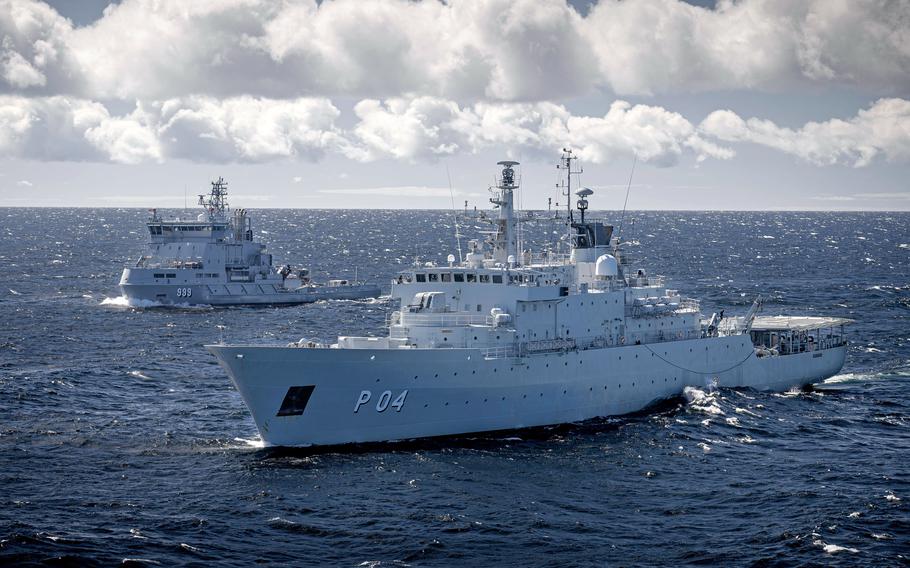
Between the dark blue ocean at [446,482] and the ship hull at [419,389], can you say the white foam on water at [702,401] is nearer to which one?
the dark blue ocean at [446,482]

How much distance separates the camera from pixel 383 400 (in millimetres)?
33000

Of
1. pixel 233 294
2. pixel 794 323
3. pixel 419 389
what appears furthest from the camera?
pixel 233 294

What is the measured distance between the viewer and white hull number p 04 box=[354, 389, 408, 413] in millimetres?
32750

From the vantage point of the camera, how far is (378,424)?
1307 inches

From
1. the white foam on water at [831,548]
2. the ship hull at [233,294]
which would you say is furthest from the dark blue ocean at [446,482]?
the ship hull at [233,294]

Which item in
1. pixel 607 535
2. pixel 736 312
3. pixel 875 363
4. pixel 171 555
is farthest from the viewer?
pixel 736 312

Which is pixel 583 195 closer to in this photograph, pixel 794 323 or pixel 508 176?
pixel 508 176

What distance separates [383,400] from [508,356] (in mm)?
4838

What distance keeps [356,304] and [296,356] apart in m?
47.0

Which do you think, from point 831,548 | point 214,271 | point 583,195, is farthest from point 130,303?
point 831,548

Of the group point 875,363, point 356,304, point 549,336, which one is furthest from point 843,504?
point 356,304

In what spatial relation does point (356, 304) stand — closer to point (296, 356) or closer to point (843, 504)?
point (296, 356)

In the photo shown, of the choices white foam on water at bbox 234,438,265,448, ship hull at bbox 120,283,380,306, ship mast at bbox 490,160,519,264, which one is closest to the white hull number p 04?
white foam on water at bbox 234,438,265,448

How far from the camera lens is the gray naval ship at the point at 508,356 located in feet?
106
